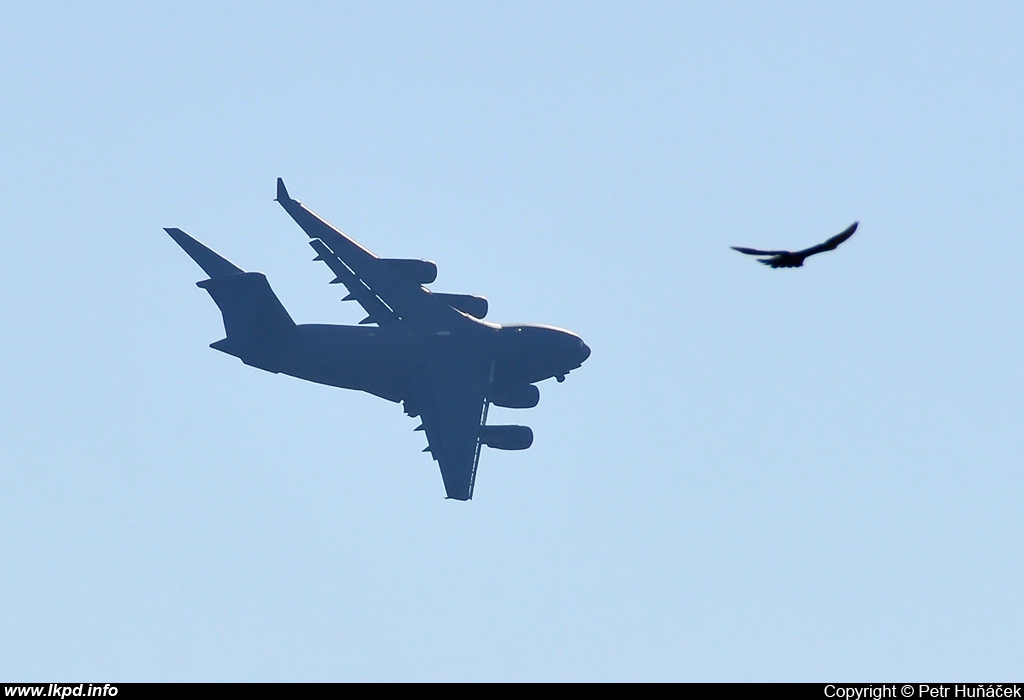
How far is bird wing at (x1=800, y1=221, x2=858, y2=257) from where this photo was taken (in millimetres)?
25969

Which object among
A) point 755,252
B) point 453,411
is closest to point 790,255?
point 755,252

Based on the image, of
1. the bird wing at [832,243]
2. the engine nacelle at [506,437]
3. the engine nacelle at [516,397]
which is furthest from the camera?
the engine nacelle at [516,397]

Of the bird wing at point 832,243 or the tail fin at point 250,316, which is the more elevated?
the tail fin at point 250,316

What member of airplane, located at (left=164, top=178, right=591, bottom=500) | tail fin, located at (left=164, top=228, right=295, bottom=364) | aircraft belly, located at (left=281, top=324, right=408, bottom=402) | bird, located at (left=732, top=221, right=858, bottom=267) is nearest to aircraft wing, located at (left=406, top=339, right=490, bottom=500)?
airplane, located at (left=164, top=178, right=591, bottom=500)

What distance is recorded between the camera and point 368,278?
5619 cm

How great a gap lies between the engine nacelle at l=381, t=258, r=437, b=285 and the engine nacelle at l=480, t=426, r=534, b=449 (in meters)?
5.66

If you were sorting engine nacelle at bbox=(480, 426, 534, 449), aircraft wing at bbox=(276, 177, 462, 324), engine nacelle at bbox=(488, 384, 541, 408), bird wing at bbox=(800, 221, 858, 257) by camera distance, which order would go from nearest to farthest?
bird wing at bbox=(800, 221, 858, 257)
engine nacelle at bbox=(480, 426, 534, 449)
aircraft wing at bbox=(276, 177, 462, 324)
engine nacelle at bbox=(488, 384, 541, 408)

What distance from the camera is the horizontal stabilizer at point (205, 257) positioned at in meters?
54.7

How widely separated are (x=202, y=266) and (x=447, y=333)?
855 centimetres

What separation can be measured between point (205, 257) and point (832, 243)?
32.2m

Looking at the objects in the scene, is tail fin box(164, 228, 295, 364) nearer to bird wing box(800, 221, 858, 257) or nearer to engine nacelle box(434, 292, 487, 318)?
engine nacelle box(434, 292, 487, 318)

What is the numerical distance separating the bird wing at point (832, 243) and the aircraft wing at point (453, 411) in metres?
27.1

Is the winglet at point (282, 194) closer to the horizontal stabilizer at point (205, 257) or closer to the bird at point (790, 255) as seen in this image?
the horizontal stabilizer at point (205, 257)

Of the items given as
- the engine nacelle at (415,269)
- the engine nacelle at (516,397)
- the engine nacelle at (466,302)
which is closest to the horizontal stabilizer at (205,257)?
the engine nacelle at (415,269)
